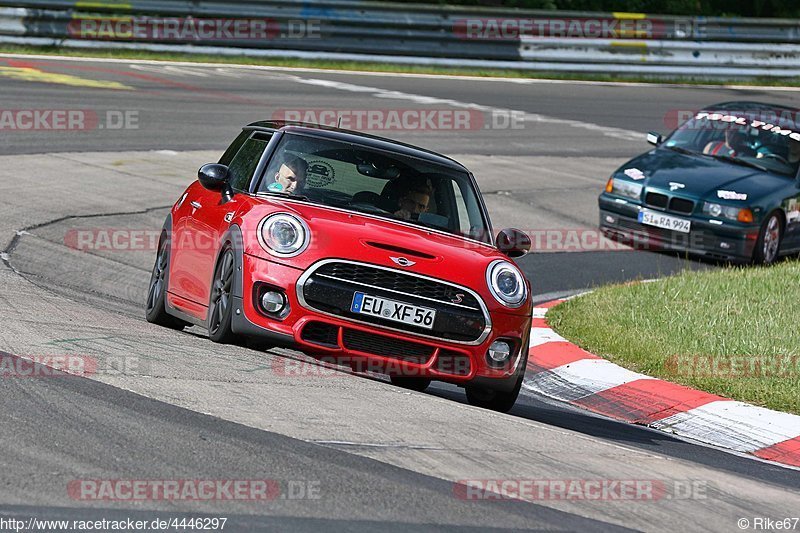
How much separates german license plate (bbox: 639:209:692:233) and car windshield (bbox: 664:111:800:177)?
1.49 meters

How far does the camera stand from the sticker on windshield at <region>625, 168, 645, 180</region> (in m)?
14.9

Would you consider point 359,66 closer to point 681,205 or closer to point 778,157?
point 778,157

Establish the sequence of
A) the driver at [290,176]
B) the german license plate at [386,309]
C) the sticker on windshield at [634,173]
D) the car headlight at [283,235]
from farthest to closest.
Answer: the sticker on windshield at [634,173] < the driver at [290,176] < the car headlight at [283,235] < the german license plate at [386,309]

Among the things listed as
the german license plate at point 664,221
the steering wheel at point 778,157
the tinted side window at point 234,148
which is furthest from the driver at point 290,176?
the steering wheel at point 778,157

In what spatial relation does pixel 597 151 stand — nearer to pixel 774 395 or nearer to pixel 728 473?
pixel 774 395

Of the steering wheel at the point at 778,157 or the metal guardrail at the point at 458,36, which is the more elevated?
the metal guardrail at the point at 458,36

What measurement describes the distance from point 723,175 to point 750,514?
32.8 ft

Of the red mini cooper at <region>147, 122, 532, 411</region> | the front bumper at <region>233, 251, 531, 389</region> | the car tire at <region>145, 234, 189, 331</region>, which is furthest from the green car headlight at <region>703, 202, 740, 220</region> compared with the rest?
the front bumper at <region>233, 251, 531, 389</region>

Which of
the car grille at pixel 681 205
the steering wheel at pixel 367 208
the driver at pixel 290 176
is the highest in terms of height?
the driver at pixel 290 176

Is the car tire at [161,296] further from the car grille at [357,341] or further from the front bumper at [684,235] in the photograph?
the front bumper at [684,235]

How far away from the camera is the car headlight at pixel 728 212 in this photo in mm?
14328

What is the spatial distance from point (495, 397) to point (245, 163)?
2258mm

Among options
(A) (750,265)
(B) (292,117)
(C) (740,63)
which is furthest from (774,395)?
(C) (740,63)

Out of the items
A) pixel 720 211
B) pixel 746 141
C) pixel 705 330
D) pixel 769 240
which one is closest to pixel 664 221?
pixel 720 211
